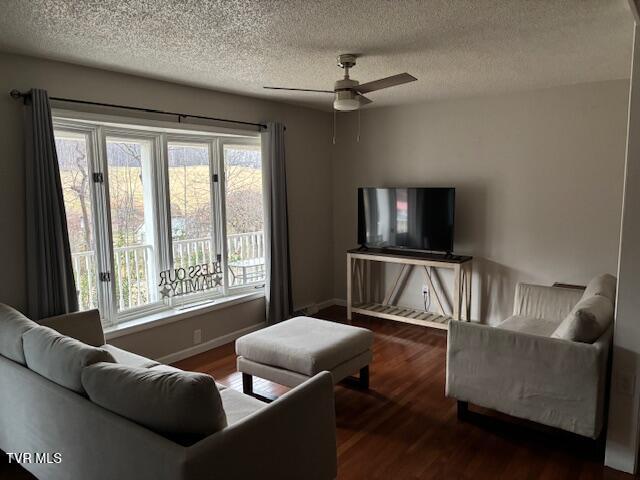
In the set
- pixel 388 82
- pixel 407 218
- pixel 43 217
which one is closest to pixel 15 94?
pixel 43 217

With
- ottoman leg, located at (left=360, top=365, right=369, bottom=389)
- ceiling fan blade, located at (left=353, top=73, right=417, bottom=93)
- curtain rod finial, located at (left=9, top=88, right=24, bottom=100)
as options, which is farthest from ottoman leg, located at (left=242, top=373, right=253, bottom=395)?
curtain rod finial, located at (left=9, top=88, right=24, bottom=100)

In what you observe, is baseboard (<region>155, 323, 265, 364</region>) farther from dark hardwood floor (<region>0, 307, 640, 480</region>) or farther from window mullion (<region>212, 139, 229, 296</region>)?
window mullion (<region>212, 139, 229, 296</region>)

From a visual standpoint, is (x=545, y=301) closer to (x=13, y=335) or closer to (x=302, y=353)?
(x=302, y=353)

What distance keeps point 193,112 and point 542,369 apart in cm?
344

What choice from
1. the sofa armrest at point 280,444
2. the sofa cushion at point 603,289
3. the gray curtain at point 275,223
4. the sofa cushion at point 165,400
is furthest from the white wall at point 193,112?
the sofa cushion at point 603,289

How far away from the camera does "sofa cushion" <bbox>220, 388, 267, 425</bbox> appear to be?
7.46 ft

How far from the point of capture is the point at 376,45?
9.53 feet

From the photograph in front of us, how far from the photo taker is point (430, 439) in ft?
9.40

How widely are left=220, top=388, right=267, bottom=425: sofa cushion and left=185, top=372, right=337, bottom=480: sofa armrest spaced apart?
0.98ft

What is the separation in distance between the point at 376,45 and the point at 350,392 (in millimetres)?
2476

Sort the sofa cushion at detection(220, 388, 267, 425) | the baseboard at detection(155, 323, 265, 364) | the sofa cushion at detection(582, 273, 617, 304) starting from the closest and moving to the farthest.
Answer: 1. the sofa cushion at detection(220, 388, 267, 425)
2. the sofa cushion at detection(582, 273, 617, 304)
3. the baseboard at detection(155, 323, 265, 364)

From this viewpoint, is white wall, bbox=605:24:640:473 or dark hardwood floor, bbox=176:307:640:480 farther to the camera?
dark hardwood floor, bbox=176:307:640:480

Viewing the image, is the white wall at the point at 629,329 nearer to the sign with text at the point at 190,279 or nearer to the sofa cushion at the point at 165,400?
the sofa cushion at the point at 165,400

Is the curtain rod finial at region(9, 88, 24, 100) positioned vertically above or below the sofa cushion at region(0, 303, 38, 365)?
above
